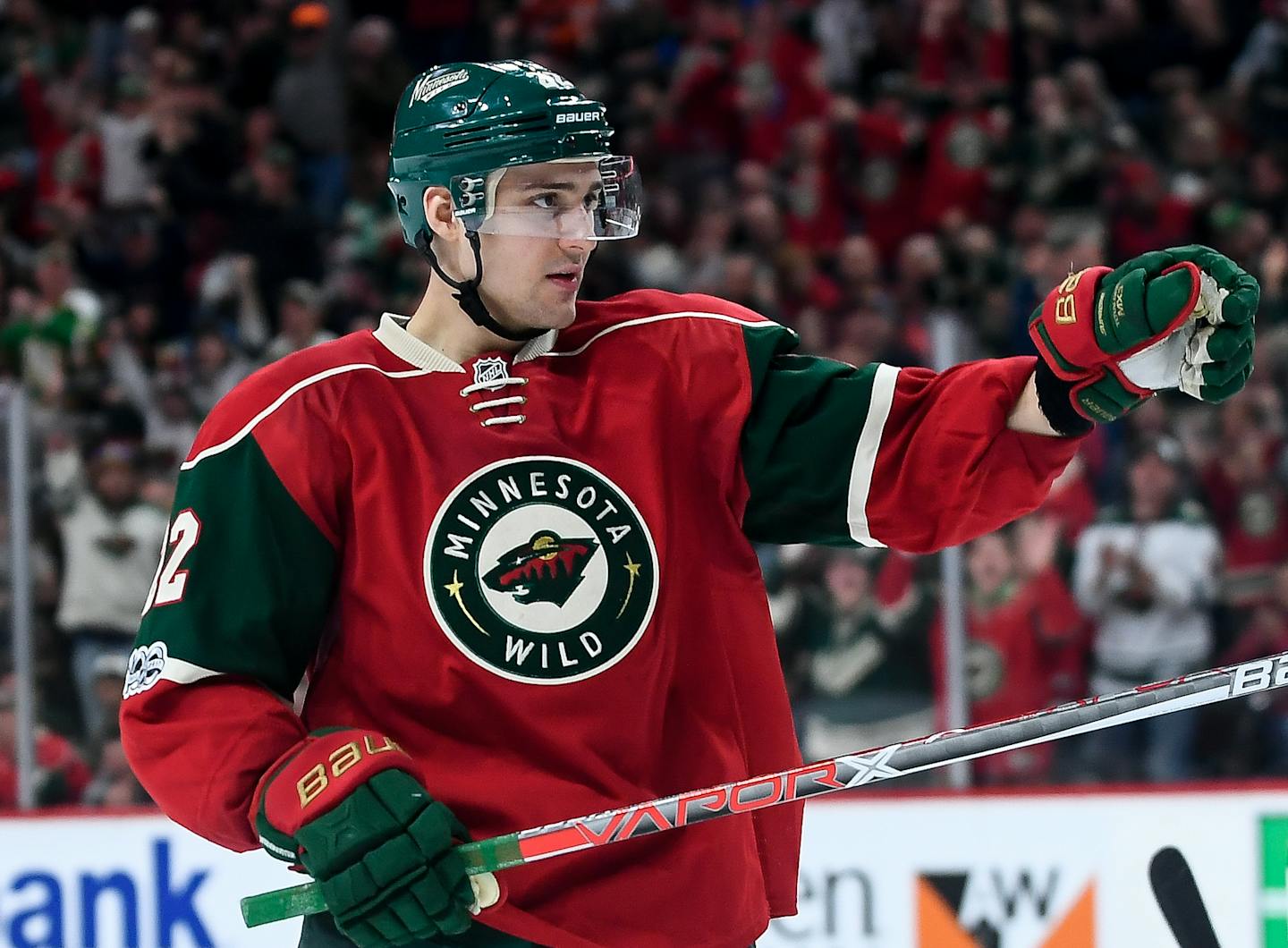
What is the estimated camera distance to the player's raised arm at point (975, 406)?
6.87 feet

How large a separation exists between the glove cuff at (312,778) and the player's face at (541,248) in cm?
51

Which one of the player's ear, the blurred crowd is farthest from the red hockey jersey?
the blurred crowd

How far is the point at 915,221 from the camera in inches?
303

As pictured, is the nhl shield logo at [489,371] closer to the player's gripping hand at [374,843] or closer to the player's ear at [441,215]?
the player's ear at [441,215]

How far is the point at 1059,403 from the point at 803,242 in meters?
5.51

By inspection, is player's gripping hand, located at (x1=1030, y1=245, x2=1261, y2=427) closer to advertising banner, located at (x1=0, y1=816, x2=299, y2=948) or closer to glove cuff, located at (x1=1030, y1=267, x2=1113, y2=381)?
glove cuff, located at (x1=1030, y1=267, x2=1113, y2=381)

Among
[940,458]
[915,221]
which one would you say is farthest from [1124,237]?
[940,458]

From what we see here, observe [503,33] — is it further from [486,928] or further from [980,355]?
[486,928]

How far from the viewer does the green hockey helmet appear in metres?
2.30

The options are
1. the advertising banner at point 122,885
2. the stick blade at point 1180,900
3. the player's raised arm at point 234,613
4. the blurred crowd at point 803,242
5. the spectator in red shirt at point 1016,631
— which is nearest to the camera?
the player's raised arm at point 234,613

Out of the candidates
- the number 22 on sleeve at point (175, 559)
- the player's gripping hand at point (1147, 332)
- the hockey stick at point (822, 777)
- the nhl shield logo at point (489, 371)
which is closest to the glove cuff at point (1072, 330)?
the player's gripping hand at point (1147, 332)

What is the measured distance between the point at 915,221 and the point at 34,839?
15.2 ft

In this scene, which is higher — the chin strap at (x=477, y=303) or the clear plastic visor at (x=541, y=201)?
the clear plastic visor at (x=541, y=201)

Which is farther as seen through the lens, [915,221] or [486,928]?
[915,221]
